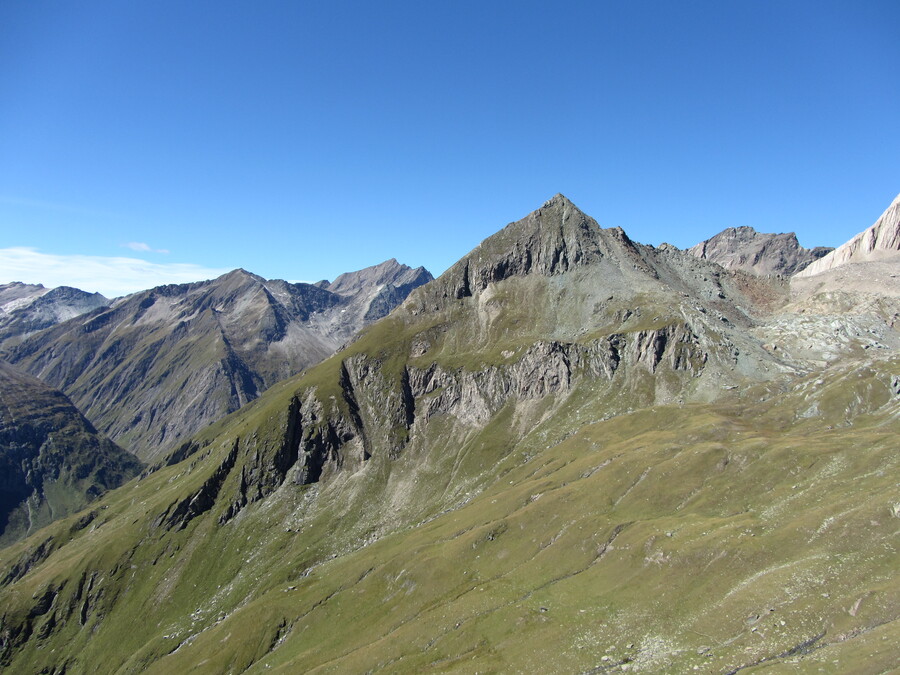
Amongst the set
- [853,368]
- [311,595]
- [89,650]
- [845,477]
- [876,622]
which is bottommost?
[89,650]

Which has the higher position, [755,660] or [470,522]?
[755,660]

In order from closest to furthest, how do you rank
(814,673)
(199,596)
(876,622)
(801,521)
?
(814,673), (876,622), (801,521), (199,596)

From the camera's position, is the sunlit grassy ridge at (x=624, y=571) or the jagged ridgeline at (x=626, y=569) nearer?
the sunlit grassy ridge at (x=624, y=571)

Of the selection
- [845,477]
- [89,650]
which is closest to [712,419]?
[845,477]

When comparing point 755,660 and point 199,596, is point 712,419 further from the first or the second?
point 199,596

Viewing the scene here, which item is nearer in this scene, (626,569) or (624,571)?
(624,571)

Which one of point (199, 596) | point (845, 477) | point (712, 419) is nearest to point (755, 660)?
point (845, 477)

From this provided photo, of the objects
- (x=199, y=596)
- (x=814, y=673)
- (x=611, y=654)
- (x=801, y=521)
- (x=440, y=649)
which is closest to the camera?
(x=814, y=673)

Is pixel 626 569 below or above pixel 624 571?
above

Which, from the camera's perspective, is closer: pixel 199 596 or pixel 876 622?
pixel 876 622

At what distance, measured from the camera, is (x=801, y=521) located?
3199 inches

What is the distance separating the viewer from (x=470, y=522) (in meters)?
152

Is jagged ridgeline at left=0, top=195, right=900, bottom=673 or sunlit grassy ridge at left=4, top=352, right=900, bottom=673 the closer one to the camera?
sunlit grassy ridge at left=4, top=352, right=900, bottom=673

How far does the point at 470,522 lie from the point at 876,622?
10724 centimetres
